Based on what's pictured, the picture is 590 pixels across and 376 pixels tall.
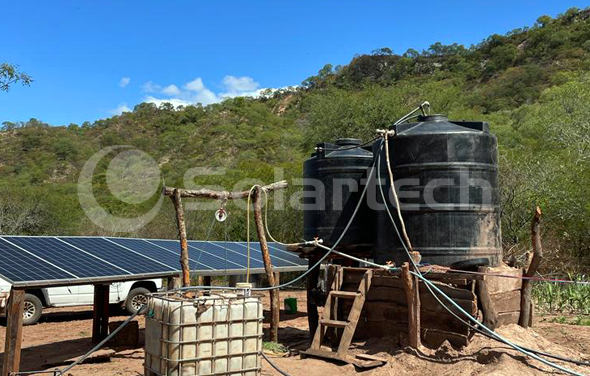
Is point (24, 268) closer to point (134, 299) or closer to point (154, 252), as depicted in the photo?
point (154, 252)

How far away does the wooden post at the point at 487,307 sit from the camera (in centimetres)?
716

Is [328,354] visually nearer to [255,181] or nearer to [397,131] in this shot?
[397,131]

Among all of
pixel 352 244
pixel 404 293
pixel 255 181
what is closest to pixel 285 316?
pixel 352 244

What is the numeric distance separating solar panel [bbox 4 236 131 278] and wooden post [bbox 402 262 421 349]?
190 inches

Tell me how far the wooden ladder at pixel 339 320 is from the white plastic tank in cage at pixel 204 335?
156cm

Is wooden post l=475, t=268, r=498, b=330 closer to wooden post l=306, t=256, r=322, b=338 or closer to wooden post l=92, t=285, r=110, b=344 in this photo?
wooden post l=306, t=256, r=322, b=338

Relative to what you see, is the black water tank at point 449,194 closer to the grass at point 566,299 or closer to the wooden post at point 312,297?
the wooden post at point 312,297

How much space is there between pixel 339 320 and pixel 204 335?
289 centimetres

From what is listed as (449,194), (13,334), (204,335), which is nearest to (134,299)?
(13,334)

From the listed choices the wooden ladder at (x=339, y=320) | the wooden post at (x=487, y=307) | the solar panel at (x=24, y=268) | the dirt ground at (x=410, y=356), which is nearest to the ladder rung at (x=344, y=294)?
the wooden ladder at (x=339, y=320)

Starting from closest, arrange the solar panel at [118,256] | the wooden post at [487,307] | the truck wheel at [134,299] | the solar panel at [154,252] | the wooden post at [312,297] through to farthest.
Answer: the wooden post at [487,307], the wooden post at [312,297], the solar panel at [118,256], the solar panel at [154,252], the truck wheel at [134,299]

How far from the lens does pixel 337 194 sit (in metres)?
9.31

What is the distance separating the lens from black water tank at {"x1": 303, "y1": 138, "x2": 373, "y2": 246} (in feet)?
30.0

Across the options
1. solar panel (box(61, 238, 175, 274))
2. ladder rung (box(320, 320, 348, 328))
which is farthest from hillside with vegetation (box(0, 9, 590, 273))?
ladder rung (box(320, 320, 348, 328))
